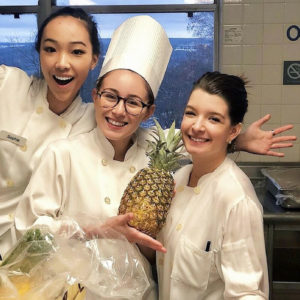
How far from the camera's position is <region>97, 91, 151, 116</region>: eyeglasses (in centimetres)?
140

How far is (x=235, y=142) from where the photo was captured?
1435mm

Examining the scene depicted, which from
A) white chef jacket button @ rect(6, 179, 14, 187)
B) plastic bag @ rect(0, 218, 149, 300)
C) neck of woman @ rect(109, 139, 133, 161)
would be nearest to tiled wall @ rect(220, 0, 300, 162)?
neck of woman @ rect(109, 139, 133, 161)

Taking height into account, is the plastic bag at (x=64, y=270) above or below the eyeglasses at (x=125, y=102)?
below

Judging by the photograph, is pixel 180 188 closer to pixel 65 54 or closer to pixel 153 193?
pixel 153 193

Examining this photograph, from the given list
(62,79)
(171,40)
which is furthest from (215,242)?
(171,40)

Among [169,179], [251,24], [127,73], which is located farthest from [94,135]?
[251,24]

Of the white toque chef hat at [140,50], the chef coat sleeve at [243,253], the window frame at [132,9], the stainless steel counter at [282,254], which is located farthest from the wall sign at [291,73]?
the chef coat sleeve at [243,253]

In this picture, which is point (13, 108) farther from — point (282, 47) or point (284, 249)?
point (282, 47)

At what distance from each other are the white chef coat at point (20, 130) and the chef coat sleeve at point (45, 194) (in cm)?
21

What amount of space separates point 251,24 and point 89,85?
3.62 ft

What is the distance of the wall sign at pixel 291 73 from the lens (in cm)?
267

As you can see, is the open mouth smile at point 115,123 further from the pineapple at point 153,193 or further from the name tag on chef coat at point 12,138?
the name tag on chef coat at point 12,138

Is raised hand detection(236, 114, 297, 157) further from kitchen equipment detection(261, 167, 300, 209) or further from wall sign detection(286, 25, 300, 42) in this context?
wall sign detection(286, 25, 300, 42)

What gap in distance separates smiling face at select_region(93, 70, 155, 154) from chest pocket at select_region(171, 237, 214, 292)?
391 mm
